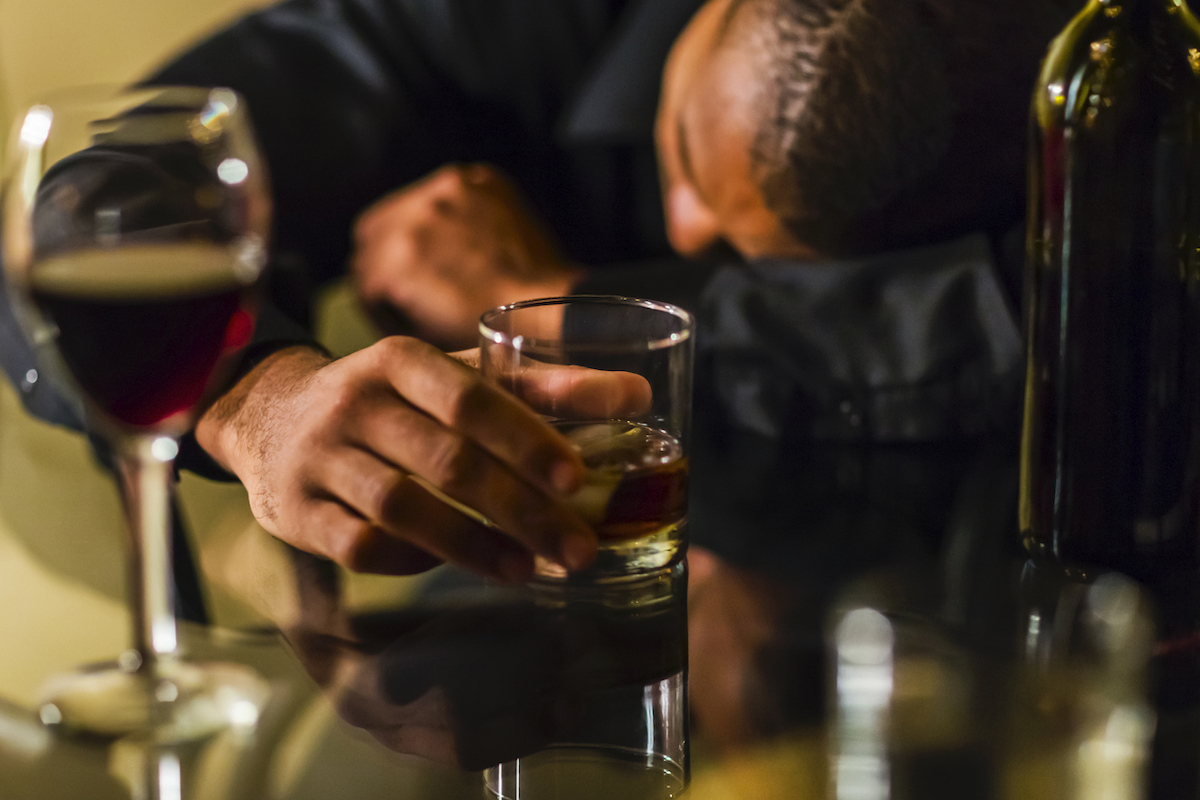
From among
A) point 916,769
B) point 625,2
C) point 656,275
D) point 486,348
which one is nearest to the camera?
point 916,769

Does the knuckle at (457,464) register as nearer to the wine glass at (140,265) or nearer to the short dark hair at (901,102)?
the wine glass at (140,265)

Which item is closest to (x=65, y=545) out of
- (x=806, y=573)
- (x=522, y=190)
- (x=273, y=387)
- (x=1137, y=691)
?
(x=273, y=387)

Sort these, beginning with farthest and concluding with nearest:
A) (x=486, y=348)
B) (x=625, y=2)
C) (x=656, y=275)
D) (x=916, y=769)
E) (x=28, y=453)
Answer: (x=625, y=2) → (x=656, y=275) → (x=28, y=453) → (x=486, y=348) → (x=916, y=769)

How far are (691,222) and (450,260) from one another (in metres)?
0.26

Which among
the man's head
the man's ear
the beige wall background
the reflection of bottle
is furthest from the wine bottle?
the beige wall background

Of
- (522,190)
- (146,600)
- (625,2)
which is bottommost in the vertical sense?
(522,190)

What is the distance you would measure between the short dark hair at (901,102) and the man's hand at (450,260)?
0.93 ft

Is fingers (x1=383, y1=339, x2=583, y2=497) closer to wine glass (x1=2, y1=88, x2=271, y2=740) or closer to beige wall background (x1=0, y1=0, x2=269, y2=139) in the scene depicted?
wine glass (x1=2, y1=88, x2=271, y2=740)

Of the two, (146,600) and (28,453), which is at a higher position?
(146,600)

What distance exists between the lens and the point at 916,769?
392 millimetres

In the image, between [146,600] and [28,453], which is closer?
[146,600]

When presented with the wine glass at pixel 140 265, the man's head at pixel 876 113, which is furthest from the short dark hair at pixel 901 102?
the wine glass at pixel 140 265

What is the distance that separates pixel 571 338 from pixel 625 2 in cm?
104

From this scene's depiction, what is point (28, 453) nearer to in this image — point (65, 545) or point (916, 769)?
point (65, 545)
